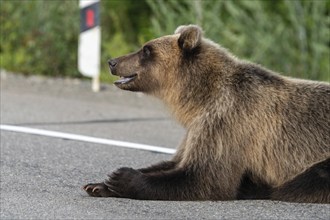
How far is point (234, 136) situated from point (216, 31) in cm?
605

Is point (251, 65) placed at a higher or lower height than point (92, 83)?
higher

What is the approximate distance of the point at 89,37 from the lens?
40.6 feet

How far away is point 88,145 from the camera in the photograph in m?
9.18

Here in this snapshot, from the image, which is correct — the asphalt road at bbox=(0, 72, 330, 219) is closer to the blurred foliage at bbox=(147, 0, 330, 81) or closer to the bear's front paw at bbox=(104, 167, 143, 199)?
the bear's front paw at bbox=(104, 167, 143, 199)

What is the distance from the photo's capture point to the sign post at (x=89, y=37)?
12.3 meters

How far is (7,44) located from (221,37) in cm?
257

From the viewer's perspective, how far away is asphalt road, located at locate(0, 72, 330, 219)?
662 centimetres

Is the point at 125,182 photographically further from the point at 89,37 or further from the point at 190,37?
the point at 89,37

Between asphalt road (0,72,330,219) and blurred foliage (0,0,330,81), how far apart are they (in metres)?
0.52

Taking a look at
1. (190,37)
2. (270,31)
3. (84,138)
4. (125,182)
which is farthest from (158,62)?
(270,31)

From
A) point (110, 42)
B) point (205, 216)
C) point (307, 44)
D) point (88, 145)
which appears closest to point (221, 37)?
point (307, 44)

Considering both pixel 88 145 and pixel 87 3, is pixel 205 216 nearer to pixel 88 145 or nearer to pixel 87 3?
pixel 88 145

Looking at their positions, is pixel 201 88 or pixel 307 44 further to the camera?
pixel 307 44

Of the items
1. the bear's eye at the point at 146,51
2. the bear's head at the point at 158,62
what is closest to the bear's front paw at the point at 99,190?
the bear's head at the point at 158,62
